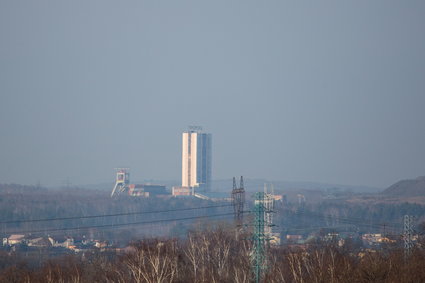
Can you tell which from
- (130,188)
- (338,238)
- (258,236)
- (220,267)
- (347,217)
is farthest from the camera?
(130,188)

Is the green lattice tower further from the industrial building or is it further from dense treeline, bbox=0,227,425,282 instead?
the industrial building

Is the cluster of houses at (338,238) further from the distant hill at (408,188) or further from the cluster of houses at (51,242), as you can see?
the distant hill at (408,188)

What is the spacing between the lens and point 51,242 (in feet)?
233

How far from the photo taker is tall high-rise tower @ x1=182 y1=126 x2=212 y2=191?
470 feet

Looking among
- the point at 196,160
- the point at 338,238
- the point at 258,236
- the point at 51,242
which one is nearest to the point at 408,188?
the point at 196,160

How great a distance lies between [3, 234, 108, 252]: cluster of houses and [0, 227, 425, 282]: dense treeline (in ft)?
45.4

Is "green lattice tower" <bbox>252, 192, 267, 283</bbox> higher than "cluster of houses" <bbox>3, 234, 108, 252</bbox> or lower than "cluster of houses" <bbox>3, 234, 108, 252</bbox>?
higher

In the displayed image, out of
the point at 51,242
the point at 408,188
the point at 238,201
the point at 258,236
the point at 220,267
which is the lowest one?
the point at 51,242

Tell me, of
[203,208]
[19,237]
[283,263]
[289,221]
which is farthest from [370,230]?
[283,263]

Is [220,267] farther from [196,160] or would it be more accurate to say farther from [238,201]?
[196,160]

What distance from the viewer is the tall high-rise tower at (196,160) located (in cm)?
14312

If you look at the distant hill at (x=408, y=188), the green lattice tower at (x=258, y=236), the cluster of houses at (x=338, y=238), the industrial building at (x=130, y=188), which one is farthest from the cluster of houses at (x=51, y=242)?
the distant hill at (x=408, y=188)

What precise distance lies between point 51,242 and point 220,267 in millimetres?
31455

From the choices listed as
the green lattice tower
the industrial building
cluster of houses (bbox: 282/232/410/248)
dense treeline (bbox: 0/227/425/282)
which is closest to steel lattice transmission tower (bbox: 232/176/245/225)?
dense treeline (bbox: 0/227/425/282)
